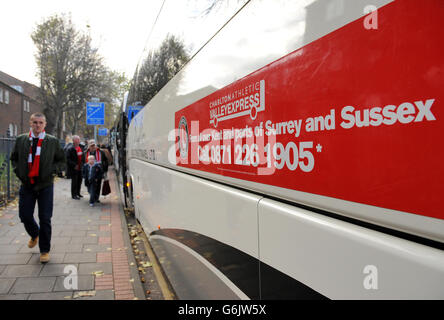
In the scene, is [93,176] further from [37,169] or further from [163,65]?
[163,65]

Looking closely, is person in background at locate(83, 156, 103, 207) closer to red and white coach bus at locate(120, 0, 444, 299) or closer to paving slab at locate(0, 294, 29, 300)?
paving slab at locate(0, 294, 29, 300)

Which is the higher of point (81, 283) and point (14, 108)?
point (14, 108)

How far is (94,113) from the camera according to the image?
1941cm

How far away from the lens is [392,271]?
1018 mm

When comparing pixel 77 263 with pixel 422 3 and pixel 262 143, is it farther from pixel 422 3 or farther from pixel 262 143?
pixel 422 3

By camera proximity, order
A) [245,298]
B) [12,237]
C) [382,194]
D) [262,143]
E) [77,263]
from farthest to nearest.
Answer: [12,237] → [77,263] → [245,298] → [262,143] → [382,194]

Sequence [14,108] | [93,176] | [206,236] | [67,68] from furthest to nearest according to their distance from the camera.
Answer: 1. [14,108]
2. [67,68]
3. [93,176]
4. [206,236]

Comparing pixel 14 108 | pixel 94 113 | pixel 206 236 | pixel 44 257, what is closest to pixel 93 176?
pixel 44 257

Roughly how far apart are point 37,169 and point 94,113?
625 inches

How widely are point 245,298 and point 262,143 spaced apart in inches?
35.1

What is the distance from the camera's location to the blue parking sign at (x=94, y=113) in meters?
19.2

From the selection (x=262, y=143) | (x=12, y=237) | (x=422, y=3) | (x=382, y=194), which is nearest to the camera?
(x=422, y=3)

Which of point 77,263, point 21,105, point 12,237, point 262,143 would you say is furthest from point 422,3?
point 21,105

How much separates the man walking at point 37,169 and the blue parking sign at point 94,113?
49.9 feet
